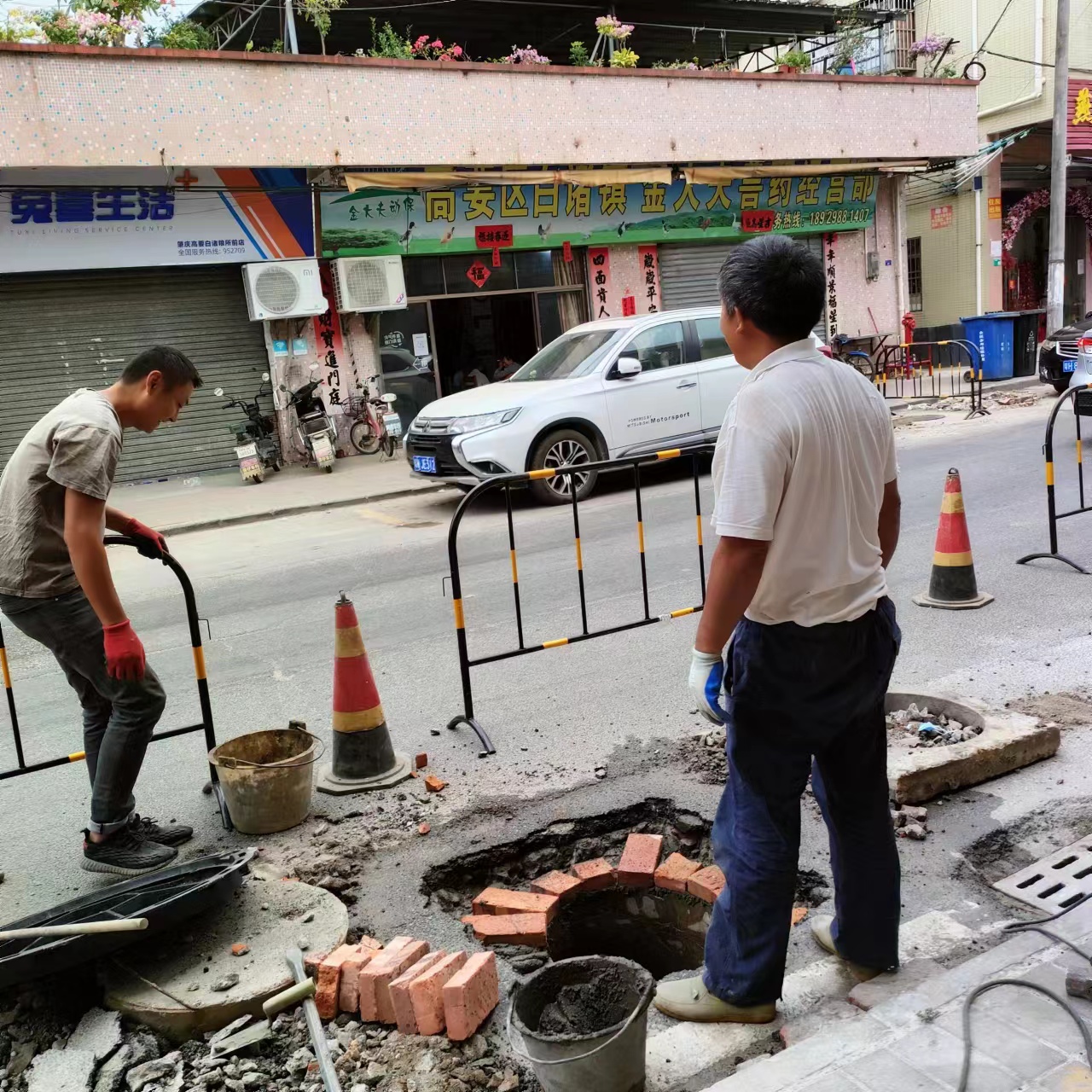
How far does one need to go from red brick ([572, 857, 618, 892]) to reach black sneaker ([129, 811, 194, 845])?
62.4 inches

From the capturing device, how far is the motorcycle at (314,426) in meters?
14.3

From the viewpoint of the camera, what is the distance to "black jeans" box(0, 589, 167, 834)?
3658mm

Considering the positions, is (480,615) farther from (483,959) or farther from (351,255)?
(351,255)

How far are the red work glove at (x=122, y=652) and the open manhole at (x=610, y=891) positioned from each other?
129cm

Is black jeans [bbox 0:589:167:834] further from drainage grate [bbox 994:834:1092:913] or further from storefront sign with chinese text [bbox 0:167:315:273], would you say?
storefront sign with chinese text [bbox 0:167:315:273]

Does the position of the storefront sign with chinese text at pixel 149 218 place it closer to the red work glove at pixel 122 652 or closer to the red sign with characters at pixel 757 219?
the red sign with characters at pixel 757 219

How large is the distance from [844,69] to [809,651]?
21.1m

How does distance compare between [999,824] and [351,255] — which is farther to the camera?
[351,255]

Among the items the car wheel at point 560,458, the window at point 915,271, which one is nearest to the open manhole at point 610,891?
the car wheel at point 560,458

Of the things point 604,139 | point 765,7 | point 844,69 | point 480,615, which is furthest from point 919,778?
point 844,69

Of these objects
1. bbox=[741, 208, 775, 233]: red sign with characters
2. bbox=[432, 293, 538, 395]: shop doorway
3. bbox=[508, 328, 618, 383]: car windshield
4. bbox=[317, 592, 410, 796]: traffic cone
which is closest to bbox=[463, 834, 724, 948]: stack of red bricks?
bbox=[317, 592, 410, 796]: traffic cone

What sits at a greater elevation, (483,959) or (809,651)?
(809,651)

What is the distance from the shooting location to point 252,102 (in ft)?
44.4

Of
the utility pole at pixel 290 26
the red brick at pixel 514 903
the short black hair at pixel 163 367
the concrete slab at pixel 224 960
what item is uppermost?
the utility pole at pixel 290 26
